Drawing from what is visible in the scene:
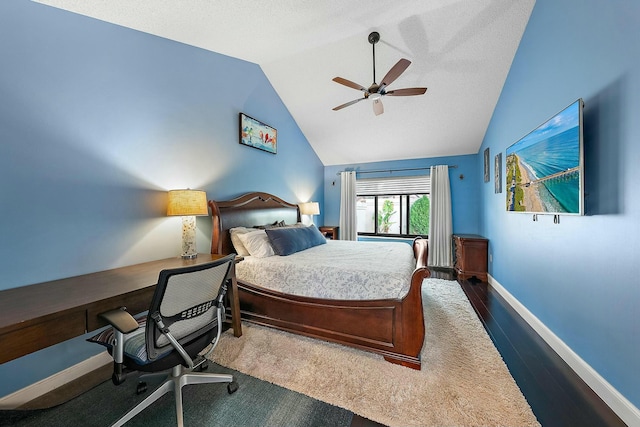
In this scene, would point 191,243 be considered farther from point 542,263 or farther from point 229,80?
point 542,263

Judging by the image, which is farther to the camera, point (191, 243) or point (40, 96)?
point (191, 243)

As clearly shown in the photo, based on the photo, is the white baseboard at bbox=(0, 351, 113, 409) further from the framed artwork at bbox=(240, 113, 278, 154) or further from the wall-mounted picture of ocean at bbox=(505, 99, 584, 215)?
the wall-mounted picture of ocean at bbox=(505, 99, 584, 215)

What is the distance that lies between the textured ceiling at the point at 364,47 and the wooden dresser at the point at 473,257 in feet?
6.11

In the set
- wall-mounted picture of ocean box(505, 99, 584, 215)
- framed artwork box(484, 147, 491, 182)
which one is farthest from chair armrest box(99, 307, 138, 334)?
framed artwork box(484, 147, 491, 182)

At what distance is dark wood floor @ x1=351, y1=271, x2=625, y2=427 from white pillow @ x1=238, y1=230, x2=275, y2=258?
1707 millimetres

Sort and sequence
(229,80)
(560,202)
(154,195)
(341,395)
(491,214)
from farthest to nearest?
(491,214) → (229,80) → (154,195) → (560,202) → (341,395)

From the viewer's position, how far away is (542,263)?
2.33 m

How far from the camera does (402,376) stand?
177 cm

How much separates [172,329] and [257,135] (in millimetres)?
2868

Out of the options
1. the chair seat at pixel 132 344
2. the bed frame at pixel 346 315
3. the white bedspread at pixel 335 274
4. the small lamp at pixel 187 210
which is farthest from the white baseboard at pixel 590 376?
the small lamp at pixel 187 210

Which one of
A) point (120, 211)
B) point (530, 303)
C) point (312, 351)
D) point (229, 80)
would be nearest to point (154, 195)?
point (120, 211)

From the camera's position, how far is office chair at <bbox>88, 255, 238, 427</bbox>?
47.5 inches

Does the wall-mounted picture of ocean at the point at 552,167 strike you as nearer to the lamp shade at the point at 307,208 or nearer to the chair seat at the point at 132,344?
the chair seat at the point at 132,344

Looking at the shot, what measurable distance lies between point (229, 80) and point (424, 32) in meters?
2.37
